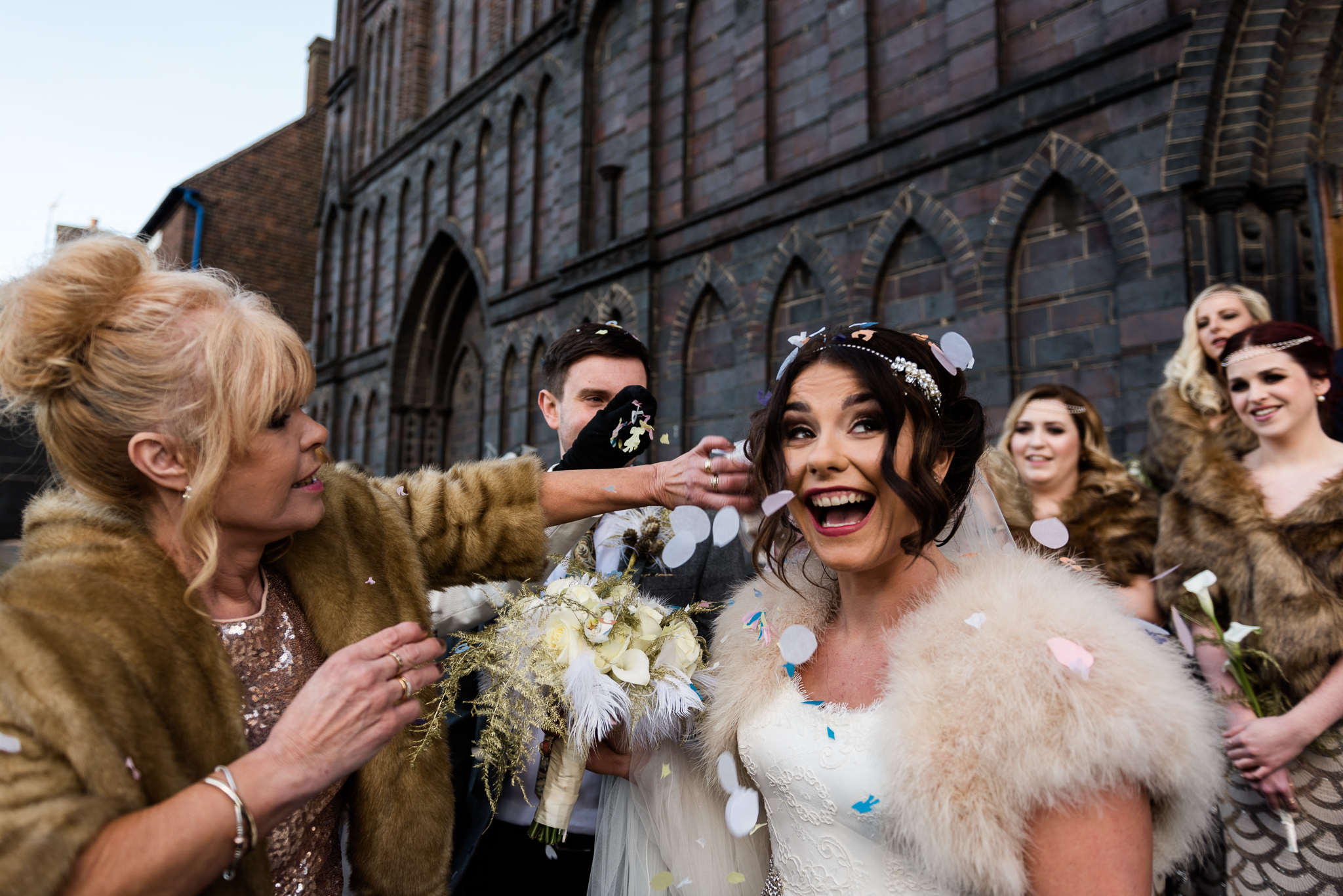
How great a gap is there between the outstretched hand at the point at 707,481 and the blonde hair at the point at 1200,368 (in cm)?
290

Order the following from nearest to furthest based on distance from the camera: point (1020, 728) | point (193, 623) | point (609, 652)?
point (1020, 728) < point (193, 623) < point (609, 652)

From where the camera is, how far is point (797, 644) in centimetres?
206

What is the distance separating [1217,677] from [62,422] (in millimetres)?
3718

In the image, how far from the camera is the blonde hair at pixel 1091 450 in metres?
4.04

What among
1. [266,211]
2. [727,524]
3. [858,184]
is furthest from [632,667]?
[266,211]

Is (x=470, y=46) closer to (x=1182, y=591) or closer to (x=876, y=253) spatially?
(x=876, y=253)

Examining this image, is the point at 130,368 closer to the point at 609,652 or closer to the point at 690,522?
the point at 609,652

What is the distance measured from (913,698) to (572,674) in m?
0.79

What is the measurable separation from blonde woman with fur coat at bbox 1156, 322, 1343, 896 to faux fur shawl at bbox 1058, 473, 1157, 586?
1.07 feet

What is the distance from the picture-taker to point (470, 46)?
58.2ft

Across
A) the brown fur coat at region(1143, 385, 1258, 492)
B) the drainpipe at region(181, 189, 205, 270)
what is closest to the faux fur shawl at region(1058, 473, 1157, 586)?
the brown fur coat at region(1143, 385, 1258, 492)

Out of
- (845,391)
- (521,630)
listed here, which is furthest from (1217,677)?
(521,630)

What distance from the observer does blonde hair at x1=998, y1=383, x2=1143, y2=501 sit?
4.04 meters

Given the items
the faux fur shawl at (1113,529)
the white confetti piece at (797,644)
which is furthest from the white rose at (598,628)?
the faux fur shawl at (1113,529)
